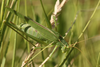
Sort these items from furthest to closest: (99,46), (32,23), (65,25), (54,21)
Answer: (65,25) → (99,46) → (54,21) → (32,23)

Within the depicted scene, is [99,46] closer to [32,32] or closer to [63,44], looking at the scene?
[63,44]

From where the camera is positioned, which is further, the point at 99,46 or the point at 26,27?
the point at 99,46

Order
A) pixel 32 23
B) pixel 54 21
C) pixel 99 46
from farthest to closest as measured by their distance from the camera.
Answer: pixel 99 46
pixel 54 21
pixel 32 23

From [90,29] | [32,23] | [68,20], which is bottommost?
[90,29]

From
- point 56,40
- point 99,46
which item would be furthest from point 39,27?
point 99,46

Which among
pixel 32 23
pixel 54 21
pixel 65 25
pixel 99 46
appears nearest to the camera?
pixel 32 23

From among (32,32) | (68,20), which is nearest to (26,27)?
(32,32)

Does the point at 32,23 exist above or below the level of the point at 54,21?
above

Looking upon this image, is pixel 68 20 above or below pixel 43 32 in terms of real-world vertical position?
below

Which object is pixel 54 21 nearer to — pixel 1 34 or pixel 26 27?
pixel 26 27
